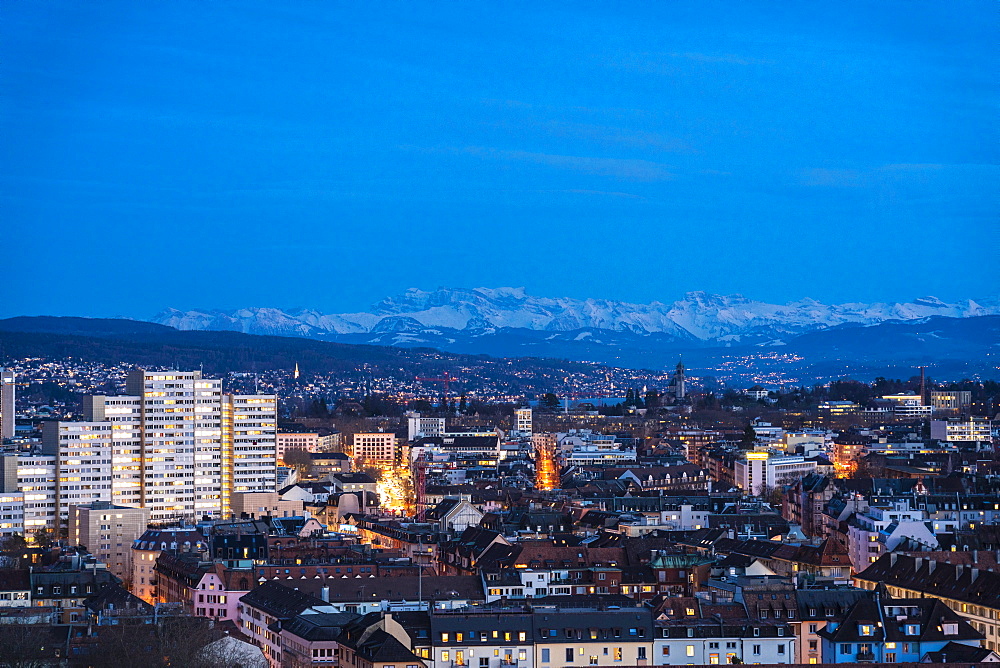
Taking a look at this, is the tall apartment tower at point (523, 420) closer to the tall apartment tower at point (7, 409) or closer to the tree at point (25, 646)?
the tall apartment tower at point (7, 409)

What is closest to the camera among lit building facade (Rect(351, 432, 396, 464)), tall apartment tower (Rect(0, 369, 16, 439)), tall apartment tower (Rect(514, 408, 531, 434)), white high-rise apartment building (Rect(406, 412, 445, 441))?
tall apartment tower (Rect(0, 369, 16, 439))

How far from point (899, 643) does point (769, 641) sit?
3515 mm

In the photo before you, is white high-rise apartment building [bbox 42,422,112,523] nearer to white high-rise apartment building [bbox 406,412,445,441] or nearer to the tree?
the tree

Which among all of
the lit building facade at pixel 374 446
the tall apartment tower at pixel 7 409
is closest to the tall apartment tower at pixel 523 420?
the lit building facade at pixel 374 446

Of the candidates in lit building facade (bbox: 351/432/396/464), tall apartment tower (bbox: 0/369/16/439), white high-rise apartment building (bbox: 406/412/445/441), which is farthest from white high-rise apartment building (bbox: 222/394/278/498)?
white high-rise apartment building (bbox: 406/412/445/441)

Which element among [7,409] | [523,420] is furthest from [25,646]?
[523,420]

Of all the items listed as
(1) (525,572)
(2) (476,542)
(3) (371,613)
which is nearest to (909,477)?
(2) (476,542)

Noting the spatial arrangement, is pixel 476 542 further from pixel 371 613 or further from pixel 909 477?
pixel 909 477

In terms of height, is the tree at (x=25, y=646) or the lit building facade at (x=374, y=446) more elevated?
the lit building facade at (x=374, y=446)

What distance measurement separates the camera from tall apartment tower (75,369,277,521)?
10569cm

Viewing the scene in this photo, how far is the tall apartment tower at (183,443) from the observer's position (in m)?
106

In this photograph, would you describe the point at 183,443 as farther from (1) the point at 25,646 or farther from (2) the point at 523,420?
(2) the point at 523,420

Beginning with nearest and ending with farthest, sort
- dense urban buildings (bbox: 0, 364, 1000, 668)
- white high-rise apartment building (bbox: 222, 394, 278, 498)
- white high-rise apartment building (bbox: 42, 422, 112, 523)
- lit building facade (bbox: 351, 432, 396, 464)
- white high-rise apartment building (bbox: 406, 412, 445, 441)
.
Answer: dense urban buildings (bbox: 0, 364, 1000, 668), white high-rise apartment building (bbox: 42, 422, 112, 523), white high-rise apartment building (bbox: 222, 394, 278, 498), lit building facade (bbox: 351, 432, 396, 464), white high-rise apartment building (bbox: 406, 412, 445, 441)

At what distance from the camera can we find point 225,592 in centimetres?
6794
